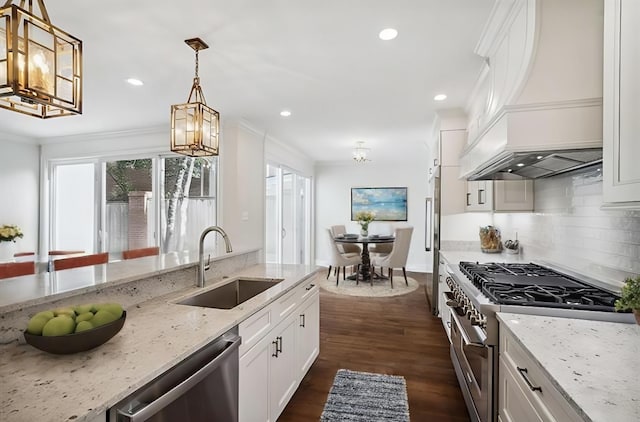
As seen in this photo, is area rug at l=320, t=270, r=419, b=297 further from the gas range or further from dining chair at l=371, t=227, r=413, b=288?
the gas range

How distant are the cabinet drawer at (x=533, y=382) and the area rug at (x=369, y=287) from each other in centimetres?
369

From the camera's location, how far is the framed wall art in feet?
23.6

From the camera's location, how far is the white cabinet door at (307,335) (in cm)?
228

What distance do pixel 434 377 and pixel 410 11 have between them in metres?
2.68

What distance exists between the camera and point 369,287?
5.44m

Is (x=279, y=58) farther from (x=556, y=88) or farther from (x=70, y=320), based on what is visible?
(x=70, y=320)

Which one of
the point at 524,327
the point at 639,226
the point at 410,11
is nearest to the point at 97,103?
A: the point at 410,11

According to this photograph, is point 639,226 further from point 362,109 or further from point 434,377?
point 362,109

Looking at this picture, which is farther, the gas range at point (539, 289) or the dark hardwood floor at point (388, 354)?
the dark hardwood floor at point (388, 354)

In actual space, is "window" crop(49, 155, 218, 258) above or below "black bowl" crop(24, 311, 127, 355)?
above

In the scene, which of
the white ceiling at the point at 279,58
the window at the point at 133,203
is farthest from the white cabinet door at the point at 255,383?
the window at the point at 133,203

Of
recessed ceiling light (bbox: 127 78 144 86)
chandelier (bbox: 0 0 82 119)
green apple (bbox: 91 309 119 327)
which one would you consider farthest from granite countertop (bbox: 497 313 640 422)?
recessed ceiling light (bbox: 127 78 144 86)

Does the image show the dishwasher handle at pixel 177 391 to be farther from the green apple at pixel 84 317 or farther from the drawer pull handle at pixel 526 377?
the drawer pull handle at pixel 526 377

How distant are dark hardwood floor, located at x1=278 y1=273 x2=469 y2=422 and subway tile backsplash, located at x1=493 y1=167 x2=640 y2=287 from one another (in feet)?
4.09
